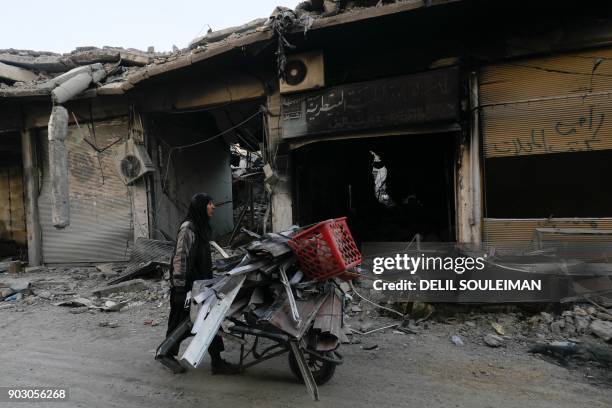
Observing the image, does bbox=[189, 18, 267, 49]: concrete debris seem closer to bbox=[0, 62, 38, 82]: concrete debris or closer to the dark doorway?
the dark doorway

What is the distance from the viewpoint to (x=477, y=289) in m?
5.14

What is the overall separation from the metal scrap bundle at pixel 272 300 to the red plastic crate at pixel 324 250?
12cm

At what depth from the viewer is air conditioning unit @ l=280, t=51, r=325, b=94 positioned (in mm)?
6895

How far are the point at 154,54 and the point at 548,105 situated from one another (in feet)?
28.2

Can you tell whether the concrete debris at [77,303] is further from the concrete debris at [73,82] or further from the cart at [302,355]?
the cart at [302,355]

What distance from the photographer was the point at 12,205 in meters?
12.1

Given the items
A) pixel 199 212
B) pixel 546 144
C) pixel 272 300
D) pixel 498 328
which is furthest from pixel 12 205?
pixel 546 144

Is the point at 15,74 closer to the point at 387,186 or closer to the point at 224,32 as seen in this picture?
the point at 224,32

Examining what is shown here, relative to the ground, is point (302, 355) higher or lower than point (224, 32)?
lower

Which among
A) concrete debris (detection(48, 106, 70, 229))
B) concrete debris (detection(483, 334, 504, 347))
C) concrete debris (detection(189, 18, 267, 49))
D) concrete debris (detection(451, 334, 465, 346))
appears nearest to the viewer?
concrete debris (detection(483, 334, 504, 347))

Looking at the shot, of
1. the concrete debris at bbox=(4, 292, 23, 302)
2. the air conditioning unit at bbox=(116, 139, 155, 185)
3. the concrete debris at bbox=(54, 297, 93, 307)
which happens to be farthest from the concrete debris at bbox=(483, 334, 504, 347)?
the concrete debris at bbox=(4, 292, 23, 302)

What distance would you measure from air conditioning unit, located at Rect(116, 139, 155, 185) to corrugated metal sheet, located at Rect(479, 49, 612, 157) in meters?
6.61

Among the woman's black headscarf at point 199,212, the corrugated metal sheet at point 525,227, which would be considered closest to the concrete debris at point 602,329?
the corrugated metal sheet at point 525,227

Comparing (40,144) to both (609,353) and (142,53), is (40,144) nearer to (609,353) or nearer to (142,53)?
(142,53)
